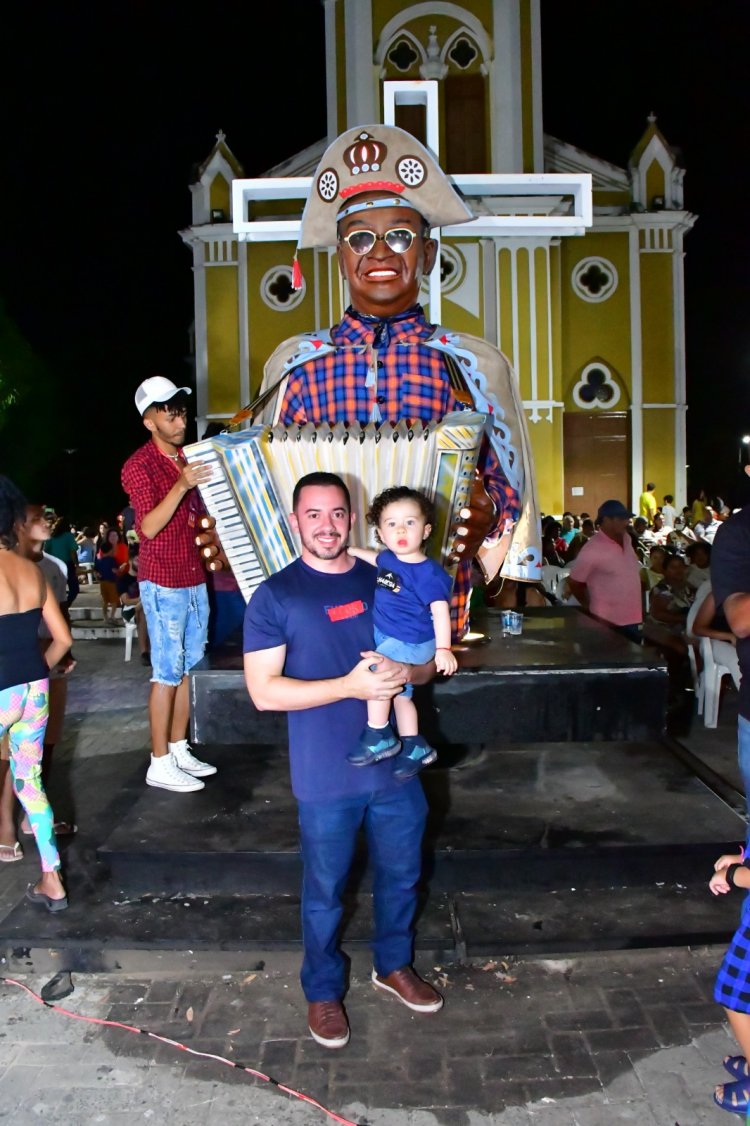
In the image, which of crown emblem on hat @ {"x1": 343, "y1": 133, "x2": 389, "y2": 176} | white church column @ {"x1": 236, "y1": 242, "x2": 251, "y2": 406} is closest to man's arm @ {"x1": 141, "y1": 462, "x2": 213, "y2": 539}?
crown emblem on hat @ {"x1": 343, "y1": 133, "x2": 389, "y2": 176}

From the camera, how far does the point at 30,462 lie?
30.2m

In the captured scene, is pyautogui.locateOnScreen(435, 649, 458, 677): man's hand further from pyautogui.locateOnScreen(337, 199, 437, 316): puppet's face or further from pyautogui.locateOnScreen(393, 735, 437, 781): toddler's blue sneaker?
pyautogui.locateOnScreen(337, 199, 437, 316): puppet's face

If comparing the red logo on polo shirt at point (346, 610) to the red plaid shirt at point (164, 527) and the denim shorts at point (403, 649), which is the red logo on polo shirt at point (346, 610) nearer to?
the denim shorts at point (403, 649)

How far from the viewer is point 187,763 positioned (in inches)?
202

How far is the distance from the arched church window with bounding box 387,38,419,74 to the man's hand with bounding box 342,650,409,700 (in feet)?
69.0

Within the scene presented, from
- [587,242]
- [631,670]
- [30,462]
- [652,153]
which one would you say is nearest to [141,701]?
[631,670]

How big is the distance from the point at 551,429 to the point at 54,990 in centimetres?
1883

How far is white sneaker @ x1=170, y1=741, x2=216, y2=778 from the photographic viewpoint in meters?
5.07

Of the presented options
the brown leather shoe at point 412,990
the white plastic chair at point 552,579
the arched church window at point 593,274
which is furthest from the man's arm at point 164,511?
the arched church window at point 593,274

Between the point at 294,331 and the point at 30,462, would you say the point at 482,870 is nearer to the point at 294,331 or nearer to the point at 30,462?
the point at 294,331

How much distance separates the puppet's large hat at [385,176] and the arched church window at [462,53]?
764 inches

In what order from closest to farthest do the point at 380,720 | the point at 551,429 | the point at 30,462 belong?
the point at 380,720, the point at 551,429, the point at 30,462

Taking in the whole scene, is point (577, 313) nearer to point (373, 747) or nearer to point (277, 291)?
point (277, 291)

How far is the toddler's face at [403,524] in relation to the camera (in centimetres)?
303
